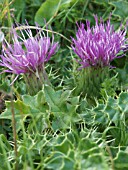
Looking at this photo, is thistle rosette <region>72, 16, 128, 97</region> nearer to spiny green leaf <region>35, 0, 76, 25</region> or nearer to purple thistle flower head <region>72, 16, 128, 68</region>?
purple thistle flower head <region>72, 16, 128, 68</region>

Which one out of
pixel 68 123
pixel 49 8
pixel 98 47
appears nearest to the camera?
pixel 68 123

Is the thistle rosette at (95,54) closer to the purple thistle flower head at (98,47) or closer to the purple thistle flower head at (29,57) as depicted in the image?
the purple thistle flower head at (98,47)

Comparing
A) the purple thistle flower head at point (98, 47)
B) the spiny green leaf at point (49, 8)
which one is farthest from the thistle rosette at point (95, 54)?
the spiny green leaf at point (49, 8)

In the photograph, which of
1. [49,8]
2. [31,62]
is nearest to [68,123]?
[31,62]

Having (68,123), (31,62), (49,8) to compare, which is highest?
(49,8)

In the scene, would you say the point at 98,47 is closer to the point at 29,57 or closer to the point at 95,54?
the point at 95,54

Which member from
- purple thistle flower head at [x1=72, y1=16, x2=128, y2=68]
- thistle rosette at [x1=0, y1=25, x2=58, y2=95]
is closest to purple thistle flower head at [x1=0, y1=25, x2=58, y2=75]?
thistle rosette at [x1=0, y1=25, x2=58, y2=95]

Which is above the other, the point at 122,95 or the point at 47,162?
the point at 122,95

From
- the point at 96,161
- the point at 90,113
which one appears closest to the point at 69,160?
the point at 96,161

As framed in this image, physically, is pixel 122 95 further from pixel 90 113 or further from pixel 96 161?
pixel 96 161
